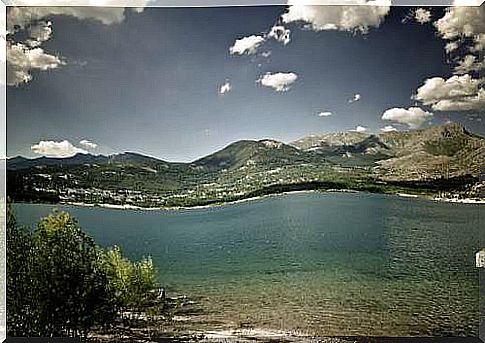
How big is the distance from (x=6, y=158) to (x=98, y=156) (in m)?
0.82

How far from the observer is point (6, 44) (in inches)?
274

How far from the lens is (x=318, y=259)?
268 inches

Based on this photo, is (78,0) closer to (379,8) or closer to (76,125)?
(76,125)

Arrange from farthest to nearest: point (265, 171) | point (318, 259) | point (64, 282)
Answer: point (265, 171) → point (318, 259) → point (64, 282)

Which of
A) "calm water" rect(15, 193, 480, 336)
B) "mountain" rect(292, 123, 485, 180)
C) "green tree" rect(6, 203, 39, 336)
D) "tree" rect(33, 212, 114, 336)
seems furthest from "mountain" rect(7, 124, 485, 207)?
"green tree" rect(6, 203, 39, 336)

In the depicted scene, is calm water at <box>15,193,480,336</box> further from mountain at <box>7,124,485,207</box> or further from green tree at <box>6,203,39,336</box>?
green tree at <box>6,203,39,336</box>

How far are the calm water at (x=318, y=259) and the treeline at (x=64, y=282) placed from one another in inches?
5.6

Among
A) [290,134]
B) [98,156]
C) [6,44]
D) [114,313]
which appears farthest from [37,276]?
[290,134]

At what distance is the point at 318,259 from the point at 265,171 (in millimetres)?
940

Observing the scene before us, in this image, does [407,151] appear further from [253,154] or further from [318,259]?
[253,154]

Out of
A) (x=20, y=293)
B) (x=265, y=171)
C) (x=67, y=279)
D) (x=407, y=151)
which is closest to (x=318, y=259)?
(x=265, y=171)

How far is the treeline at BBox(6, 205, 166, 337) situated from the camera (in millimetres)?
6699

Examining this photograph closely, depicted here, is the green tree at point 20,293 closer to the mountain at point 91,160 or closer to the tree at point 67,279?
the tree at point 67,279

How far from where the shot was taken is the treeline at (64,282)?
6.70 m
